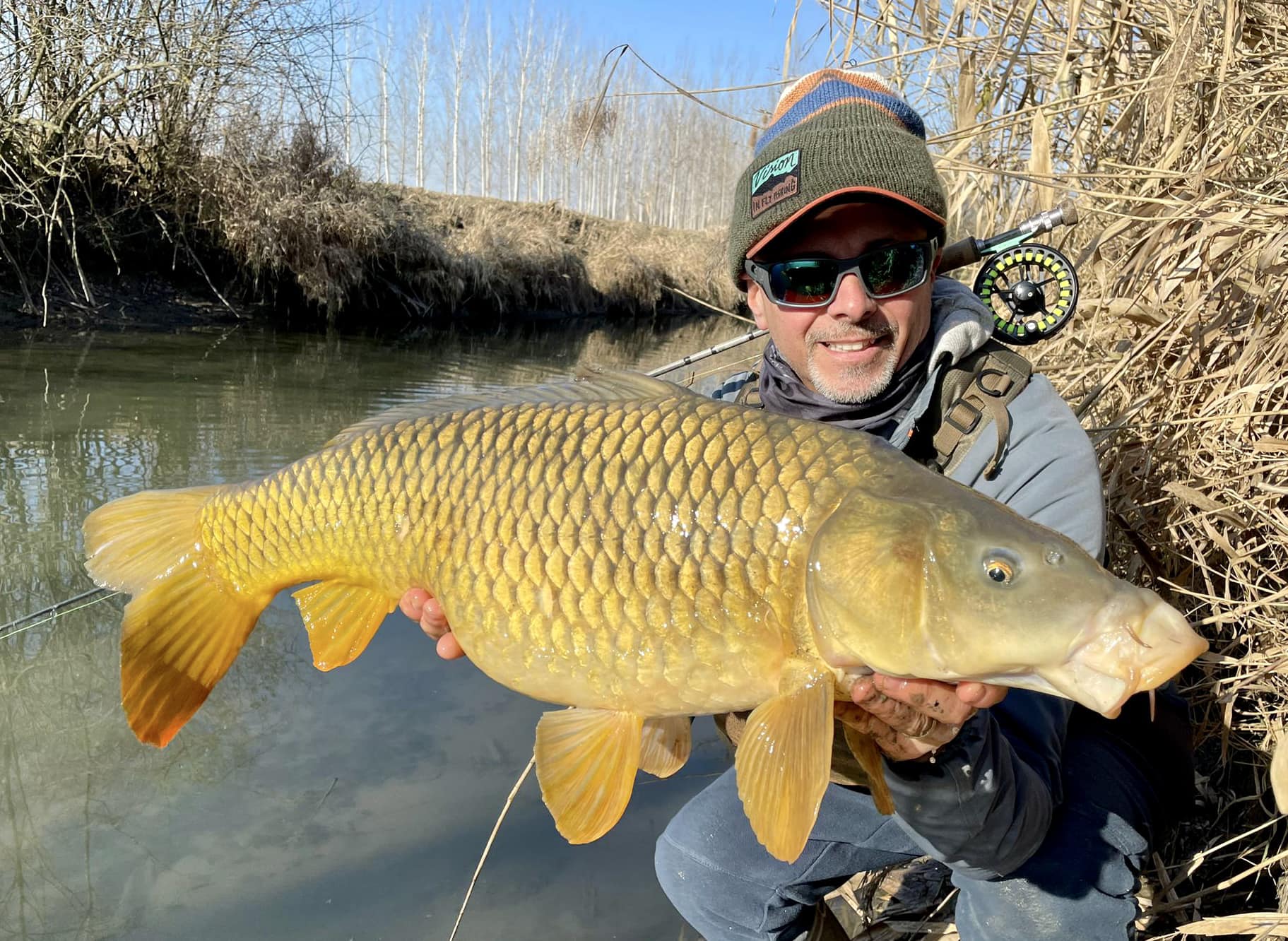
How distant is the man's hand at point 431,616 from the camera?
1.37 m

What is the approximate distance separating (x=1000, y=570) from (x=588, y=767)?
1.91 ft

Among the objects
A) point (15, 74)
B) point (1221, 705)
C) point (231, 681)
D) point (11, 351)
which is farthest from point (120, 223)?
point (1221, 705)

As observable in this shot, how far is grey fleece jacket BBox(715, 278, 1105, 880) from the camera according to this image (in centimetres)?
119

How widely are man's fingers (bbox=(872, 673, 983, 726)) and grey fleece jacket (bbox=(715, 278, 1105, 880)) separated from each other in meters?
0.09

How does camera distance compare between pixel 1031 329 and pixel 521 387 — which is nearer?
pixel 521 387

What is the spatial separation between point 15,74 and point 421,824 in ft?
28.2

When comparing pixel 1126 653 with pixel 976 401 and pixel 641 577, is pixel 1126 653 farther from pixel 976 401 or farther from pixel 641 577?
pixel 976 401

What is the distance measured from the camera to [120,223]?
30.3ft

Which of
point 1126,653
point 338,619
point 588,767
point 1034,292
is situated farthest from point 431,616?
point 1034,292

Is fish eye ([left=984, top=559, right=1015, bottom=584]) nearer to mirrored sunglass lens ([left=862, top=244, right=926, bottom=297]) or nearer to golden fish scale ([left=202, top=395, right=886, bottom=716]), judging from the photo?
golden fish scale ([left=202, top=395, right=886, bottom=716])

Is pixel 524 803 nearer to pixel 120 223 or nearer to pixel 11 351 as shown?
pixel 11 351

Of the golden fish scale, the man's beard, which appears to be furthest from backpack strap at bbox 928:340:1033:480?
the golden fish scale

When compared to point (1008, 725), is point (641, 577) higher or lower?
higher

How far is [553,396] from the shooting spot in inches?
52.9
